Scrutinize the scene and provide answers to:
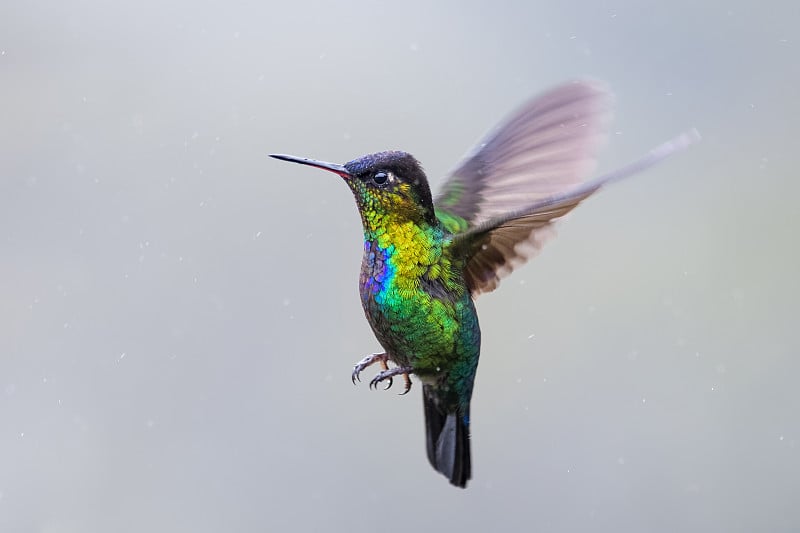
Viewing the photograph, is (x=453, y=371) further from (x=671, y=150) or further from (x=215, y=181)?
(x=215, y=181)

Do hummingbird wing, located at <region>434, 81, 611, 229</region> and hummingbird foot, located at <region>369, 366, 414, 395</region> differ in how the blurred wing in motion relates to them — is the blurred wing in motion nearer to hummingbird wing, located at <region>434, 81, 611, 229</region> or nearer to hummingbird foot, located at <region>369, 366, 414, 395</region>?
hummingbird wing, located at <region>434, 81, 611, 229</region>

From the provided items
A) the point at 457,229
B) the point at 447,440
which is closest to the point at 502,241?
the point at 457,229

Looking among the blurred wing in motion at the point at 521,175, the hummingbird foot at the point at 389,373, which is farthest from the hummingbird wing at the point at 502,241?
the hummingbird foot at the point at 389,373

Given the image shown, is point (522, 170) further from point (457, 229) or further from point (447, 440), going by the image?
point (447, 440)

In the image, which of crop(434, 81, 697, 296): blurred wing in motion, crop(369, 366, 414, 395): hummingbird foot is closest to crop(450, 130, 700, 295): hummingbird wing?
crop(434, 81, 697, 296): blurred wing in motion

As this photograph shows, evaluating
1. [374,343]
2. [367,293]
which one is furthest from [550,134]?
[374,343]

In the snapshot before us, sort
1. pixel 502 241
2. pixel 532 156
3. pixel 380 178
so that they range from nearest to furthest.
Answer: pixel 380 178 < pixel 502 241 < pixel 532 156

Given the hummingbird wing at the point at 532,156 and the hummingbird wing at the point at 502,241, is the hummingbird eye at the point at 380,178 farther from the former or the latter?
the hummingbird wing at the point at 532,156
